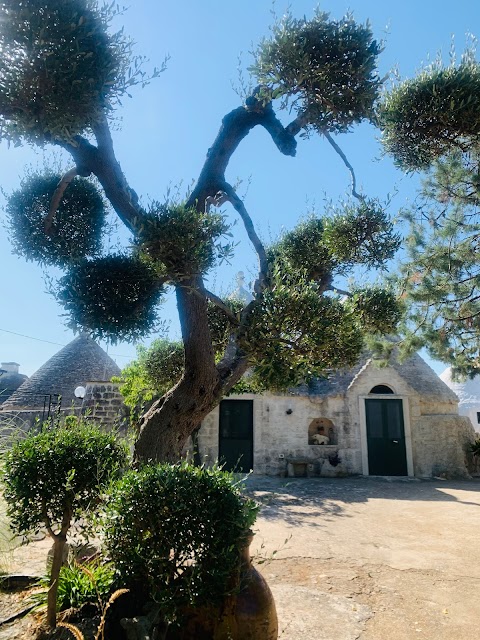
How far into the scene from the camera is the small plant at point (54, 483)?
3.78 metres

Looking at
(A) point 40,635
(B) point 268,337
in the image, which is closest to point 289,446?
(B) point 268,337

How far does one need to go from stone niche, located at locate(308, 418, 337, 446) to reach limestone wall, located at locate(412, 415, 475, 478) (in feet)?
10.5

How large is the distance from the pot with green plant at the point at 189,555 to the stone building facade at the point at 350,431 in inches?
526

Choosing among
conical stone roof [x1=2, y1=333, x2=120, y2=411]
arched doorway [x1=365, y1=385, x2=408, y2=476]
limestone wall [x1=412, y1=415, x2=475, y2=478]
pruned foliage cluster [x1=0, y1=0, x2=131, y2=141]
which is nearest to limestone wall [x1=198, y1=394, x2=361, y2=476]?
arched doorway [x1=365, y1=385, x2=408, y2=476]

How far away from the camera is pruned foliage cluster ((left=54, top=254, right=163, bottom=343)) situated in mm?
5660

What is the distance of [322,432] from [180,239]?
1583cm

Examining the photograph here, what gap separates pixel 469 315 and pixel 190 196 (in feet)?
30.9

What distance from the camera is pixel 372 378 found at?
58.2 feet

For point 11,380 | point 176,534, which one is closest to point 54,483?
point 176,534

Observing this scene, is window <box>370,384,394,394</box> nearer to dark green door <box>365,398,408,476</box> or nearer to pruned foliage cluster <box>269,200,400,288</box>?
dark green door <box>365,398,408,476</box>

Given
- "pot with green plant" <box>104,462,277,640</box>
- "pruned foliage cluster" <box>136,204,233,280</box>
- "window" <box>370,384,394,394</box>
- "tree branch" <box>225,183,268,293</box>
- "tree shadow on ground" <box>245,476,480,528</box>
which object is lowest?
"tree shadow on ground" <box>245,476,480,528</box>

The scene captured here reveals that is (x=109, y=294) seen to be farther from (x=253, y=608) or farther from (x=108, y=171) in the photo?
(x=253, y=608)

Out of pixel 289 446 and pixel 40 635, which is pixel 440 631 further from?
pixel 289 446

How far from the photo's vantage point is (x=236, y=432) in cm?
1738
